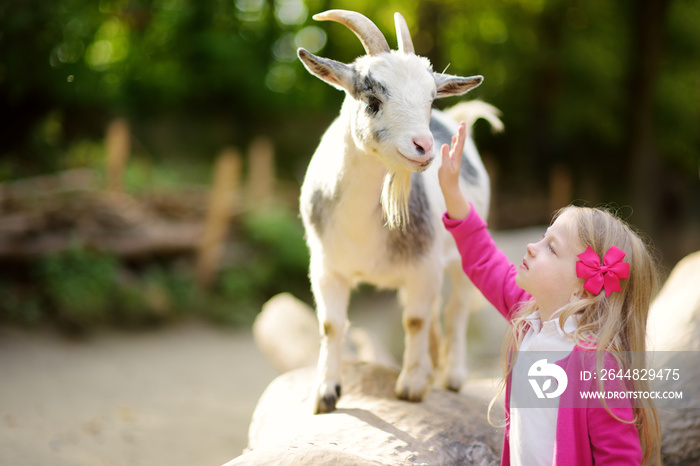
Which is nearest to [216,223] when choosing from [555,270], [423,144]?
[423,144]

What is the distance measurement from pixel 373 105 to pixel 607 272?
3.34ft

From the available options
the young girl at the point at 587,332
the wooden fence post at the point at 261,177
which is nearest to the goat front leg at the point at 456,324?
the young girl at the point at 587,332

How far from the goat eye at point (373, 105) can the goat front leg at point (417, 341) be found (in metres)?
0.79

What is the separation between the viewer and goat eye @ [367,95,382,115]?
7.60ft

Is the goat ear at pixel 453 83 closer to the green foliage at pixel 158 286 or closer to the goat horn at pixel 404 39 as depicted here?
the goat horn at pixel 404 39

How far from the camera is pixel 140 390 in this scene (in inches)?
209

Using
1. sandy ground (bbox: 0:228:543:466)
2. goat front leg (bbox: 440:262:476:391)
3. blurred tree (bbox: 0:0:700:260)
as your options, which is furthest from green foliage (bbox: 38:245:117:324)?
blurred tree (bbox: 0:0:700:260)

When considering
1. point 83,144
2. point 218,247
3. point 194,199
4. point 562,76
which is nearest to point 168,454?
point 218,247

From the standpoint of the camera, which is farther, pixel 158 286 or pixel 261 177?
pixel 261 177

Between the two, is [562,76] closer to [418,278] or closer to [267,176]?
[267,176]

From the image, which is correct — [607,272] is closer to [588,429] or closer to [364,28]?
[588,429]

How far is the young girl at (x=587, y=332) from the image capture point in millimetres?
1751

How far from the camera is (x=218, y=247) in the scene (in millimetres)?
7547

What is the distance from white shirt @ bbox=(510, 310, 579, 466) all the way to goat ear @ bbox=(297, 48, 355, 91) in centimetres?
114
